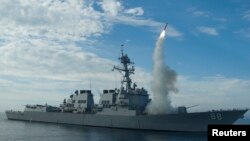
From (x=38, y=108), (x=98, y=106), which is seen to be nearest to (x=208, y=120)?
(x=98, y=106)

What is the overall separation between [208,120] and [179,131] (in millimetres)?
4156

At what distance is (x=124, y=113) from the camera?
4903 cm

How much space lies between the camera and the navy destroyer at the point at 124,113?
4203cm

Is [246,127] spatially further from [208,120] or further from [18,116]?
[18,116]

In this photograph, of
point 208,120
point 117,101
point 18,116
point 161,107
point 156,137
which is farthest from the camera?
point 18,116

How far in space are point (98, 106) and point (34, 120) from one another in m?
22.8

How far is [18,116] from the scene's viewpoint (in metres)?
79.2

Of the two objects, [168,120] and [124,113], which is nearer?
[168,120]

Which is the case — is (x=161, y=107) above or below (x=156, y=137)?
above

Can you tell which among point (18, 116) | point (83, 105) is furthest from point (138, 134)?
point (18, 116)

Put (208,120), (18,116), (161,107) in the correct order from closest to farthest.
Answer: (208,120) < (161,107) < (18,116)

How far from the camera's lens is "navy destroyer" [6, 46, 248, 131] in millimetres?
42031

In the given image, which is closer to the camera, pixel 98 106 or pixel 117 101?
pixel 117 101

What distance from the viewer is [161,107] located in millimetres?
45375
